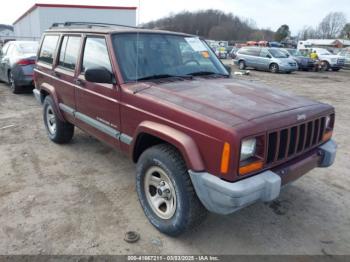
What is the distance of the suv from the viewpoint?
7.96ft

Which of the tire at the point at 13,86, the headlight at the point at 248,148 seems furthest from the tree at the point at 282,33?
the headlight at the point at 248,148

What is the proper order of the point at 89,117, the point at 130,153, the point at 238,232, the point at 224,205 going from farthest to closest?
the point at 89,117
the point at 130,153
the point at 238,232
the point at 224,205

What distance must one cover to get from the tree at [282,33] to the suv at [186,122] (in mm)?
88764

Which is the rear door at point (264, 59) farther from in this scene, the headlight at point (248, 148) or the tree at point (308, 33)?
the tree at point (308, 33)

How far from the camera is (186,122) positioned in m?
2.58

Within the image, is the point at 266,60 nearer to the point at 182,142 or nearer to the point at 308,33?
the point at 182,142

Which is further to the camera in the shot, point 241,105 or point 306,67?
point 306,67

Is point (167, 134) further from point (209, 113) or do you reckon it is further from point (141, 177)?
point (141, 177)

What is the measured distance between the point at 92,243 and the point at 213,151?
57.4 inches

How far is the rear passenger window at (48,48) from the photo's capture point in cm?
488

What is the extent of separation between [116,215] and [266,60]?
19481 millimetres

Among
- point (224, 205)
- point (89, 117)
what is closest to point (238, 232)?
point (224, 205)

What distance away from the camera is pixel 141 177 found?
3166 mm

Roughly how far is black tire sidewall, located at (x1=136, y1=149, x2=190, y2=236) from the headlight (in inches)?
22.4
